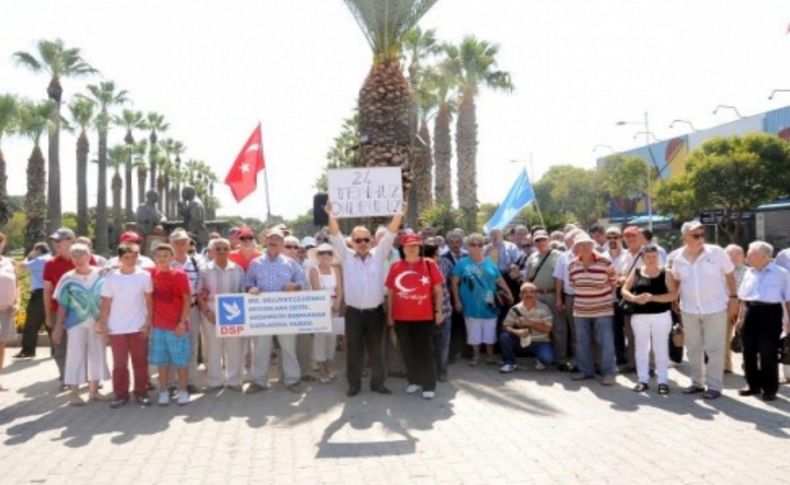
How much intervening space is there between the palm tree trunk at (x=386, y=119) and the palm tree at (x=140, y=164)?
143ft

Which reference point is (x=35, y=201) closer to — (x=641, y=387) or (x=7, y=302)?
(x=7, y=302)

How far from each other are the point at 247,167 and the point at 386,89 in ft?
13.3

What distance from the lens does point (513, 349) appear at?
29.2 feet

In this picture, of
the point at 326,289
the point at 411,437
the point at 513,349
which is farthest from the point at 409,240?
the point at 513,349

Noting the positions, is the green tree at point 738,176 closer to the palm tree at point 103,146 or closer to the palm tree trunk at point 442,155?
the palm tree trunk at point 442,155

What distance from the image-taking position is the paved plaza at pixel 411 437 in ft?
16.4

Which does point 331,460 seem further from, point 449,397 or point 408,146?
point 408,146

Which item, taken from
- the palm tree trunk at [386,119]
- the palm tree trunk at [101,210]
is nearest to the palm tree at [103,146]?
the palm tree trunk at [101,210]

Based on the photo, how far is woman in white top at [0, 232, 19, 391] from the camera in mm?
8164

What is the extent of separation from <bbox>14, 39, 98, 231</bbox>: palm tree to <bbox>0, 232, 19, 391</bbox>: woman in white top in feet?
88.7

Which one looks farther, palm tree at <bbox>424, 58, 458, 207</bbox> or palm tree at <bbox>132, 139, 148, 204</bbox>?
palm tree at <bbox>132, 139, 148, 204</bbox>

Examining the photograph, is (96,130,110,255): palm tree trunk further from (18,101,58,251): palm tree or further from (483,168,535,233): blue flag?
(483,168,535,233): blue flag

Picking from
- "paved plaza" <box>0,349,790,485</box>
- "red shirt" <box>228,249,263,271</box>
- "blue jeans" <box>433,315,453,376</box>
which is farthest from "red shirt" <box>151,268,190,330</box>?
"blue jeans" <box>433,315,453,376</box>

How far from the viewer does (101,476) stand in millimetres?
5074
